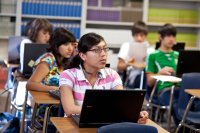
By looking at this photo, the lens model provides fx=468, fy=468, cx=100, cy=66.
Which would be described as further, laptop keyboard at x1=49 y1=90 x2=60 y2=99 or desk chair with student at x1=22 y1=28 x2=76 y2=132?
desk chair with student at x1=22 y1=28 x2=76 y2=132

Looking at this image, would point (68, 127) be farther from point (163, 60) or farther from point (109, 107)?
point (163, 60)

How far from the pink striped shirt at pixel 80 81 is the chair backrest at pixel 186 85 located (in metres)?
1.36

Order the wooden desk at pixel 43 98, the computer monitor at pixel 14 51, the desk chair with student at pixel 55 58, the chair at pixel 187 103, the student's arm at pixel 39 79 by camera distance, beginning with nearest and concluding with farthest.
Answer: the wooden desk at pixel 43 98 → the student's arm at pixel 39 79 → the desk chair with student at pixel 55 58 → the chair at pixel 187 103 → the computer monitor at pixel 14 51

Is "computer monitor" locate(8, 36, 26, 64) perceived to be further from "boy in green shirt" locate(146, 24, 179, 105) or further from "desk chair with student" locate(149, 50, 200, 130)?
"desk chair with student" locate(149, 50, 200, 130)

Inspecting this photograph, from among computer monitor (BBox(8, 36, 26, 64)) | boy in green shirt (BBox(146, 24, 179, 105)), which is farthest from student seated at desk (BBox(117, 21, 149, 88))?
computer monitor (BBox(8, 36, 26, 64))

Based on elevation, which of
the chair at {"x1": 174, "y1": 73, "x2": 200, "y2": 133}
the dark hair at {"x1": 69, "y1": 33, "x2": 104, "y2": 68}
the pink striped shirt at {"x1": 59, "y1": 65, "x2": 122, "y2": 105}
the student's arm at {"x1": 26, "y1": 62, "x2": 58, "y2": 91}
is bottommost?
the chair at {"x1": 174, "y1": 73, "x2": 200, "y2": 133}

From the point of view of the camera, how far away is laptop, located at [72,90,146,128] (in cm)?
266

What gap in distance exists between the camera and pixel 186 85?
449 cm

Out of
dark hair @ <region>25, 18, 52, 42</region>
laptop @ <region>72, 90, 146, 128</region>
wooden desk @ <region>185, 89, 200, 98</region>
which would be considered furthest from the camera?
dark hair @ <region>25, 18, 52, 42</region>

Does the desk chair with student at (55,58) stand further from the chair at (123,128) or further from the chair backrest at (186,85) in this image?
the chair at (123,128)

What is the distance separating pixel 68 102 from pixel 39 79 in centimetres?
95

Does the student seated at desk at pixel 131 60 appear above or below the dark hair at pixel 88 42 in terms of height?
below

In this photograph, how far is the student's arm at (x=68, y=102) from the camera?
9.71 ft

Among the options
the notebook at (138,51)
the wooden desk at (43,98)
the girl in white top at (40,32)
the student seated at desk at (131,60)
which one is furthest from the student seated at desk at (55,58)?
the notebook at (138,51)
